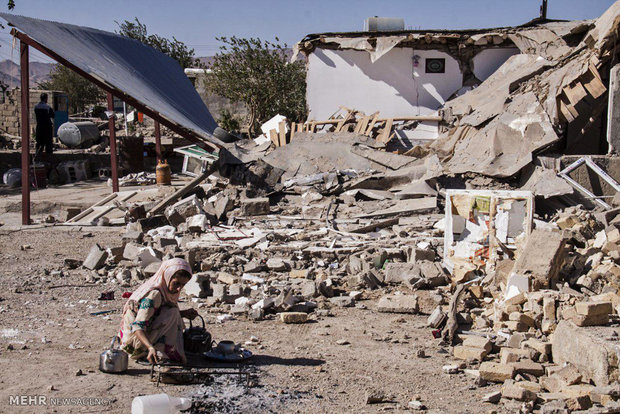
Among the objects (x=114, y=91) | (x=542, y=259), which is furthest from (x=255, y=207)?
Result: (x=542, y=259)

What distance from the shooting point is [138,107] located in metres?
11.6

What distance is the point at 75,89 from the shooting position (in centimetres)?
3025

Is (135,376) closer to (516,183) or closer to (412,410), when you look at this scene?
(412,410)

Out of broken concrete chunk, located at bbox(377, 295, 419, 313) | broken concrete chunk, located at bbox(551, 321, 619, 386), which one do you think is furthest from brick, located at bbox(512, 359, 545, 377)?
broken concrete chunk, located at bbox(377, 295, 419, 313)

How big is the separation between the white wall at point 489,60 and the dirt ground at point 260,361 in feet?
36.3

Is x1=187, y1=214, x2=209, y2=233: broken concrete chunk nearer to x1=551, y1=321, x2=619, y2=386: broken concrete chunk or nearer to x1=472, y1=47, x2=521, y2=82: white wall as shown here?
x1=551, y1=321, x2=619, y2=386: broken concrete chunk

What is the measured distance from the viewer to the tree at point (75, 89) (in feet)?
98.9

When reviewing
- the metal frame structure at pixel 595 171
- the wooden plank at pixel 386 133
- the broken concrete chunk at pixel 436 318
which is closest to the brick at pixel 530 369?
the broken concrete chunk at pixel 436 318

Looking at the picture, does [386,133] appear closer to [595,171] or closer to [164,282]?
[595,171]

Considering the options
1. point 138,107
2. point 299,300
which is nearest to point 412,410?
point 299,300

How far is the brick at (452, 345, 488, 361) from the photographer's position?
15.8 feet

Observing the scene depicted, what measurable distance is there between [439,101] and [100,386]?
14.0 m

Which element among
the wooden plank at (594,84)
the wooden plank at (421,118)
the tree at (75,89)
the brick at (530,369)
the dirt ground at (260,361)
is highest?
the tree at (75,89)

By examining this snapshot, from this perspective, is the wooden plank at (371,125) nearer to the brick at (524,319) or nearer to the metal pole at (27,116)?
the metal pole at (27,116)
